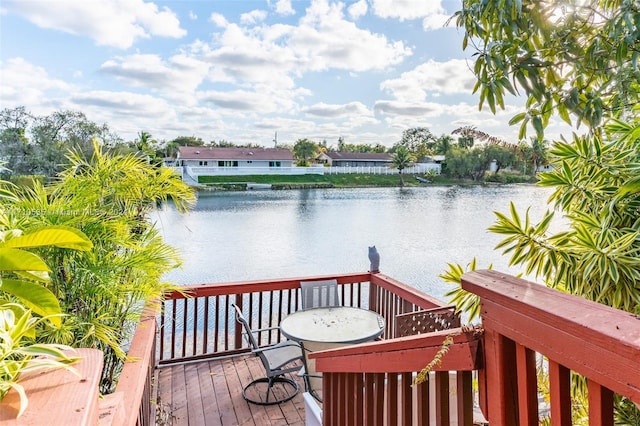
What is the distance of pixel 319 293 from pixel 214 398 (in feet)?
5.30

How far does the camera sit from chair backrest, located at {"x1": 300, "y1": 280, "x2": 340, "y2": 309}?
4.49m

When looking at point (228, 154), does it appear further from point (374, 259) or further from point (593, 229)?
point (593, 229)

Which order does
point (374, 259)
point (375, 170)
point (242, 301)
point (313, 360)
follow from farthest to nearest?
1. point (375, 170)
2. point (374, 259)
3. point (242, 301)
4. point (313, 360)

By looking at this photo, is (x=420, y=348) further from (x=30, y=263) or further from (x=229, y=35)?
(x=229, y=35)

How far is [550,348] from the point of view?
0.64 m

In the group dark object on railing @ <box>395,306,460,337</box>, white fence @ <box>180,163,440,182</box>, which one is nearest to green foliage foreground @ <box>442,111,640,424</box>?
dark object on railing @ <box>395,306,460,337</box>

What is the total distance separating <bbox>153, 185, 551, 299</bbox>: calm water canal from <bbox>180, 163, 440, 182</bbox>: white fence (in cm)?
724

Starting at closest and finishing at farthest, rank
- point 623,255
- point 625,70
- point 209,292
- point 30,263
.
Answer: point 30,263 → point 623,255 → point 625,70 → point 209,292

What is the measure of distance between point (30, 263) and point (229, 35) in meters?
11.0

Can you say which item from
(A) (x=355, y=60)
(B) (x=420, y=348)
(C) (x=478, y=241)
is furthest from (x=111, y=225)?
(C) (x=478, y=241)

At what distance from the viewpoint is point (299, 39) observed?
33.6 ft

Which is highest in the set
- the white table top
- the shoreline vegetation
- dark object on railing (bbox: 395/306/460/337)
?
the shoreline vegetation

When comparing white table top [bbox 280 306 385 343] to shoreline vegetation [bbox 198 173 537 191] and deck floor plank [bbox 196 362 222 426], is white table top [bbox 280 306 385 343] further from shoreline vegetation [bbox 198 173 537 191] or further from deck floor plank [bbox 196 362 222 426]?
shoreline vegetation [bbox 198 173 537 191]

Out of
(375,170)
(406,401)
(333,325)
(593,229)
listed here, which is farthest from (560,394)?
(375,170)
